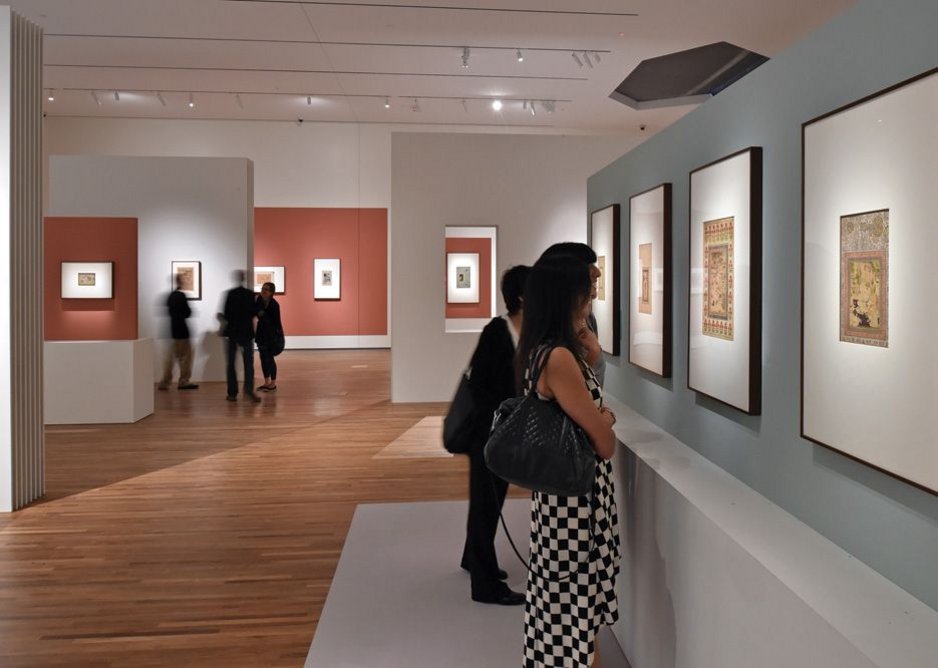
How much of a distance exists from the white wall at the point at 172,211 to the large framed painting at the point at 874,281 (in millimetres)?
14067

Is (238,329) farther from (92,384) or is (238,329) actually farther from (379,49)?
(379,49)

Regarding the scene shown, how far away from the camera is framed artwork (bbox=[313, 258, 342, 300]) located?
878 inches

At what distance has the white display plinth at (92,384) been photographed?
10906 millimetres

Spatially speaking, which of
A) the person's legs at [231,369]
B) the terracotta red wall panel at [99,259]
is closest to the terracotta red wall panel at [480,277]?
the person's legs at [231,369]

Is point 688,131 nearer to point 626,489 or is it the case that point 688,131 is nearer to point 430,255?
point 626,489

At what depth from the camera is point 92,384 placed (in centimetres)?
1096

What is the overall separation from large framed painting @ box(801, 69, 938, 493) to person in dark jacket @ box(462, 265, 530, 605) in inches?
62.8

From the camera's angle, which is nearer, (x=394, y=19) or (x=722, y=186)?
(x=722, y=186)

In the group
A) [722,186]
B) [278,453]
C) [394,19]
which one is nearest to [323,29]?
[394,19]

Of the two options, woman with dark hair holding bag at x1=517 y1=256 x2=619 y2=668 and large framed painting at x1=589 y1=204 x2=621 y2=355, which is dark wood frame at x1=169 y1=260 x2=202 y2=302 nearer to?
large framed painting at x1=589 y1=204 x2=621 y2=355

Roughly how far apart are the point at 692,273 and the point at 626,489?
121 centimetres

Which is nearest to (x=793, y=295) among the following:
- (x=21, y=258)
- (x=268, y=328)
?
(x=21, y=258)

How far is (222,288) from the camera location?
1599 centimetres

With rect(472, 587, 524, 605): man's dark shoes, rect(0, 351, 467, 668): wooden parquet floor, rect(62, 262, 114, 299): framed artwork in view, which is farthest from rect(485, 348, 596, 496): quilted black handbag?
rect(62, 262, 114, 299): framed artwork
